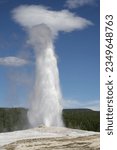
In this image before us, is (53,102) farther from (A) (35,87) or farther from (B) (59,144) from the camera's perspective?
(B) (59,144)

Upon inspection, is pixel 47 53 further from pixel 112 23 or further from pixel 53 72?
pixel 112 23

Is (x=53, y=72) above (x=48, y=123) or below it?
above

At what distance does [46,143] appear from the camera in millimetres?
29312

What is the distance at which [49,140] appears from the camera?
30.3 meters

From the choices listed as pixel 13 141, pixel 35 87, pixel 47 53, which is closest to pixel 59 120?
pixel 35 87

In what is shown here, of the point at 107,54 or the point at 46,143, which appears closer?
the point at 107,54

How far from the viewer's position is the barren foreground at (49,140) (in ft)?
90.3

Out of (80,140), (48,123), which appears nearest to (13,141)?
(80,140)

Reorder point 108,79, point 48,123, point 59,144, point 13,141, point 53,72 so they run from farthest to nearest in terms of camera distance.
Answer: point 53,72, point 48,123, point 13,141, point 59,144, point 108,79

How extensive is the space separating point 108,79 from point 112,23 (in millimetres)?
1499

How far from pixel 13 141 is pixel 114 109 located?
21.5 meters

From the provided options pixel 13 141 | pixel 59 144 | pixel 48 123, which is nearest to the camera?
pixel 59 144

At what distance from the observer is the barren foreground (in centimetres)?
2752

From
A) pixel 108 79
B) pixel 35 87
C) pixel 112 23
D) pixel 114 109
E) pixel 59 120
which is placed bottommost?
pixel 114 109
